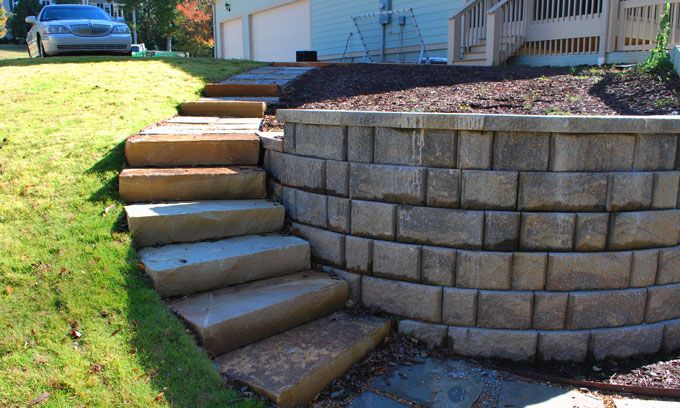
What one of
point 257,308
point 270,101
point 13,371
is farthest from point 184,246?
point 270,101

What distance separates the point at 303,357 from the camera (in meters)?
3.12

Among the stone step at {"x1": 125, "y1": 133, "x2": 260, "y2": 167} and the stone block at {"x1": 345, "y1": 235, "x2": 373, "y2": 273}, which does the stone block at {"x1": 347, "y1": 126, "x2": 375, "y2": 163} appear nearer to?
the stone block at {"x1": 345, "y1": 235, "x2": 373, "y2": 273}

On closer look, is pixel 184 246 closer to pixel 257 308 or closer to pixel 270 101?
pixel 257 308

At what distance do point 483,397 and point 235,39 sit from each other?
21644 mm

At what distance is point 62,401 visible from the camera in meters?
2.55

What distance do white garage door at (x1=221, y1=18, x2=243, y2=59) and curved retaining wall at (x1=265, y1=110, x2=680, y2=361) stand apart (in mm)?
19432

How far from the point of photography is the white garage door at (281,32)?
17.7m

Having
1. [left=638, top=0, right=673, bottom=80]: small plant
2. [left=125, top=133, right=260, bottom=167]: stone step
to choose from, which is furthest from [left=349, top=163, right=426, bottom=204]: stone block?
[left=638, top=0, right=673, bottom=80]: small plant

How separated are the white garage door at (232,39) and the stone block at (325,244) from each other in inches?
743

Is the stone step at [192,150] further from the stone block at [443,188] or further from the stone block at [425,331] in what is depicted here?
the stone block at [425,331]

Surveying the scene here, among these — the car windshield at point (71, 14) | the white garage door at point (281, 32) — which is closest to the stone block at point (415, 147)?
the car windshield at point (71, 14)

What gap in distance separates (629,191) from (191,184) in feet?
10.2

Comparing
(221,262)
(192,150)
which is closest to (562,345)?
(221,262)

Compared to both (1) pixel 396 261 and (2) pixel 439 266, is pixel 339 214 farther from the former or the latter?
(2) pixel 439 266
